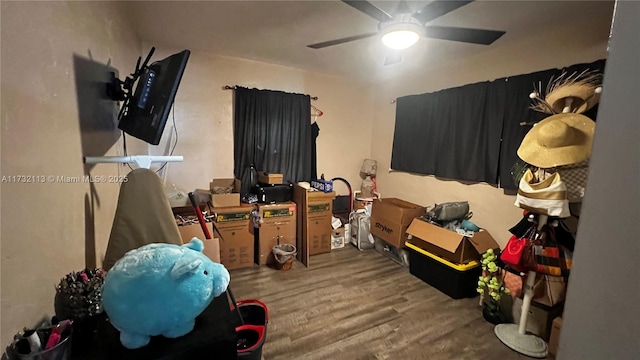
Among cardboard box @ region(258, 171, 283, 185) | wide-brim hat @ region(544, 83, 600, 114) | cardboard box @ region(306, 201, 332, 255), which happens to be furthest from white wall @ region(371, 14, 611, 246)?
cardboard box @ region(258, 171, 283, 185)

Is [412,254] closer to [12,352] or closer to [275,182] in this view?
[275,182]

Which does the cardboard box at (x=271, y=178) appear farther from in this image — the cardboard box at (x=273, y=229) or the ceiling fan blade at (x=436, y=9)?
the ceiling fan blade at (x=436, y=9)

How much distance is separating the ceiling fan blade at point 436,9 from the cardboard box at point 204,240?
2191 mm

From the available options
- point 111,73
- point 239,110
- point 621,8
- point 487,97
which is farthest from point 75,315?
point 487,97

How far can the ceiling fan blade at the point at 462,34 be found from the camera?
1.73 metres

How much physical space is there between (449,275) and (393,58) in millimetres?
2219

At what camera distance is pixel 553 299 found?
186 cm

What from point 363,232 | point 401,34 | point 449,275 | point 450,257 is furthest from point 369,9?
point 363,232

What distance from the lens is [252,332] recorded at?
1517mm

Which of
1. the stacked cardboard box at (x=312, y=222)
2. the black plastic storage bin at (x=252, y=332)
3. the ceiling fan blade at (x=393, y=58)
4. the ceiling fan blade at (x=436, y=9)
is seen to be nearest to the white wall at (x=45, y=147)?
the black plastic storage bin at (x=252, y=332)

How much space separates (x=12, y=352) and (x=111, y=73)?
1376 millimetres

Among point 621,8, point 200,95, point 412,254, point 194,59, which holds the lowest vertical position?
point 412,254

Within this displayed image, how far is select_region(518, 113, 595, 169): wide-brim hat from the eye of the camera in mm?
1653

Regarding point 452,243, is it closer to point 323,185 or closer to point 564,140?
point 564,140
